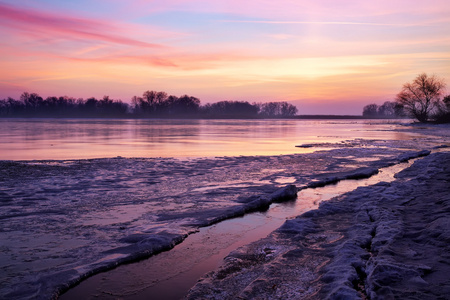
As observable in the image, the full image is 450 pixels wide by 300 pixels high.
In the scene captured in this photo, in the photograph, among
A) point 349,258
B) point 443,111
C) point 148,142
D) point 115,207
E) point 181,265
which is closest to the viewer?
point 349,258

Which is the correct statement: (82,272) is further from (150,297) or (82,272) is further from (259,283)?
(259,283)

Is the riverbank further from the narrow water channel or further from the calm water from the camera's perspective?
the calm water

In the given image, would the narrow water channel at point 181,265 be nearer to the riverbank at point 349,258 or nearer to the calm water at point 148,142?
the riverbank at point 349,258

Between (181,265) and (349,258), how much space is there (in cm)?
230

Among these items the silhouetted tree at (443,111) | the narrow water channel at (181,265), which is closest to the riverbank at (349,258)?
the narrow water channel at (181,265)

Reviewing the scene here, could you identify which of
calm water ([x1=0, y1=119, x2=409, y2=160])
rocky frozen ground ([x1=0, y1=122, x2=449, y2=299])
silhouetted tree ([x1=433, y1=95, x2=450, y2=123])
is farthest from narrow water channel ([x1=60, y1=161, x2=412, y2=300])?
silhouetted tree ([x1=433, y1=95, x2=450, y2=123])

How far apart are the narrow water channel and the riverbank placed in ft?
0.89

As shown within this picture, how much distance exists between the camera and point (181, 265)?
189 inches

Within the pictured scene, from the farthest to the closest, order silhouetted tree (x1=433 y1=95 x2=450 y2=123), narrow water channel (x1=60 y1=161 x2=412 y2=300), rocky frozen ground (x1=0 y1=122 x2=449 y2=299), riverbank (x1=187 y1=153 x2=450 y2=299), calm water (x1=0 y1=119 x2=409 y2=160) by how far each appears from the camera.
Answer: silhouetted tree (x1=433 y1=95 x2=450 y2=123)
calm water (x1=0 y1=119 x2=409 y2=160)
rocky frozen ground (x1=0 y1=122 x2=449 y2=299)
narrow water channel (x1=60 y1=161 x2=412 y2=300)
riverbank (x1=187 y1=153 x2=450 y2=299)

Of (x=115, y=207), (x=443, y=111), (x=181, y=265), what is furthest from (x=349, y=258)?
(x=443, y=111)

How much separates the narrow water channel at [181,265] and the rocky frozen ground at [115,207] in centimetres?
21

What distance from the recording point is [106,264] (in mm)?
4668

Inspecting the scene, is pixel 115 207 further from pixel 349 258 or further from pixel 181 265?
pixel 349 258

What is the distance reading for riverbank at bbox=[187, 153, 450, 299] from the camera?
3.87 meters
